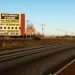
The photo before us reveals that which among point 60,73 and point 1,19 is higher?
point 1,19

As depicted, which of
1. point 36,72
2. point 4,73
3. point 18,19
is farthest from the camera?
point 18,19

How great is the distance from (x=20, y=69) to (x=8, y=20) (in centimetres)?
9436

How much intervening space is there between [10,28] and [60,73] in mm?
90225

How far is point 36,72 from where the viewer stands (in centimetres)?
1273

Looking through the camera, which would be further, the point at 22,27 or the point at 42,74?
the point at 22,27

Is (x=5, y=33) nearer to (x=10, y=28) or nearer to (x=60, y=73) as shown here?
(x=10, y=28)

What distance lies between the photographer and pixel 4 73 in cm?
930

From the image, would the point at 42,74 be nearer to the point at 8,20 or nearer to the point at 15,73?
the point at 15,73

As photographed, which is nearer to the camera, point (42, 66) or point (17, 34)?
point (42, 66)

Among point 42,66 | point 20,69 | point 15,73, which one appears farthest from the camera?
point 42,66

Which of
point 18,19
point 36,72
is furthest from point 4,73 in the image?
point 18,19

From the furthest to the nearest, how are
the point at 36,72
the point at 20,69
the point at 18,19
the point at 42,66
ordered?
the point at 18,19 < the point at 42,66 < the point at 36,72 < the point at 20,69

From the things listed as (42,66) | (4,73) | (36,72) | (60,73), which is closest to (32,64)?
(36,72)

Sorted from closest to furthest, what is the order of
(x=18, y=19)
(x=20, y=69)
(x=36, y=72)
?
(x=20, y=69)
(x=36, y=72)
(x=18, y=19)
